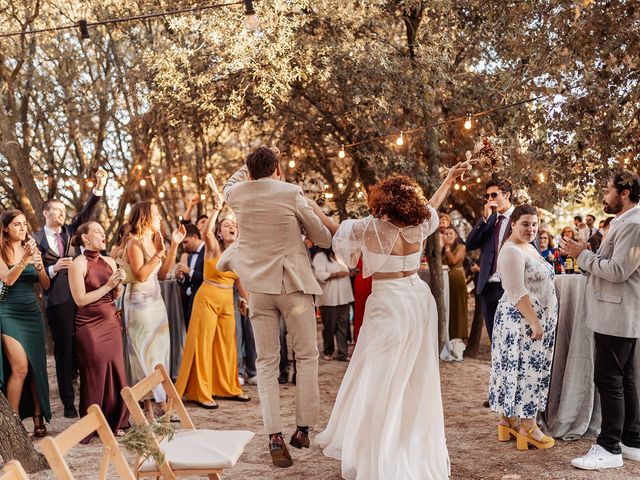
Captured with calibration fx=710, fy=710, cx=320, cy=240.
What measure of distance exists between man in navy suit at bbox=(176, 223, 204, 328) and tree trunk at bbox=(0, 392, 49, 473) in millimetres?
2940

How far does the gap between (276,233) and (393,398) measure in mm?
1343

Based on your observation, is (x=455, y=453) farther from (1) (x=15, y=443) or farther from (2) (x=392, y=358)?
(1) (x=15, y=443)

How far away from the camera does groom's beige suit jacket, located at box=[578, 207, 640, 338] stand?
15.0 feet

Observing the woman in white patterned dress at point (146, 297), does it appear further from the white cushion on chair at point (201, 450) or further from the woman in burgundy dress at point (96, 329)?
the white cushion on chair at point (201, 450)

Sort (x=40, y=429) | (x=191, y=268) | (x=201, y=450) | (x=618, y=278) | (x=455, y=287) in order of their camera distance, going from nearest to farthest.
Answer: (x=201, y=450), (x=618, y=278), (x=40, y=429), (x=191, y=268), (x=455, y=287)

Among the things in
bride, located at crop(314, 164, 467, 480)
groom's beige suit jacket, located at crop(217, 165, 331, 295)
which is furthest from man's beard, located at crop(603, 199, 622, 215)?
groom's beige suit jacket, located at crop(217, 165, 331, 295)

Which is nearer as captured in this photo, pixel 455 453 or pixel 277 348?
pixel 277 348

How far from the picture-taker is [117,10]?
12172mm

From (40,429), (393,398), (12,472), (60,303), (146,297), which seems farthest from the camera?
(60,303)

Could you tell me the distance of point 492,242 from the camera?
676 cm

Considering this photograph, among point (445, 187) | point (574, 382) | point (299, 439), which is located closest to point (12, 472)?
point (299, 439)

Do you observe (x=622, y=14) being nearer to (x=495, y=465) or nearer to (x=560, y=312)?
(x=560, y=312)

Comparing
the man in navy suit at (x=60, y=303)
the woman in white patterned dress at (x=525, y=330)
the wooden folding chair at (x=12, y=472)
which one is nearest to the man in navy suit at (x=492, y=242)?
the woman in white patterned dress at (x=525, y=330)

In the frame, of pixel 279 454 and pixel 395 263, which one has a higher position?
pixel 395 263
